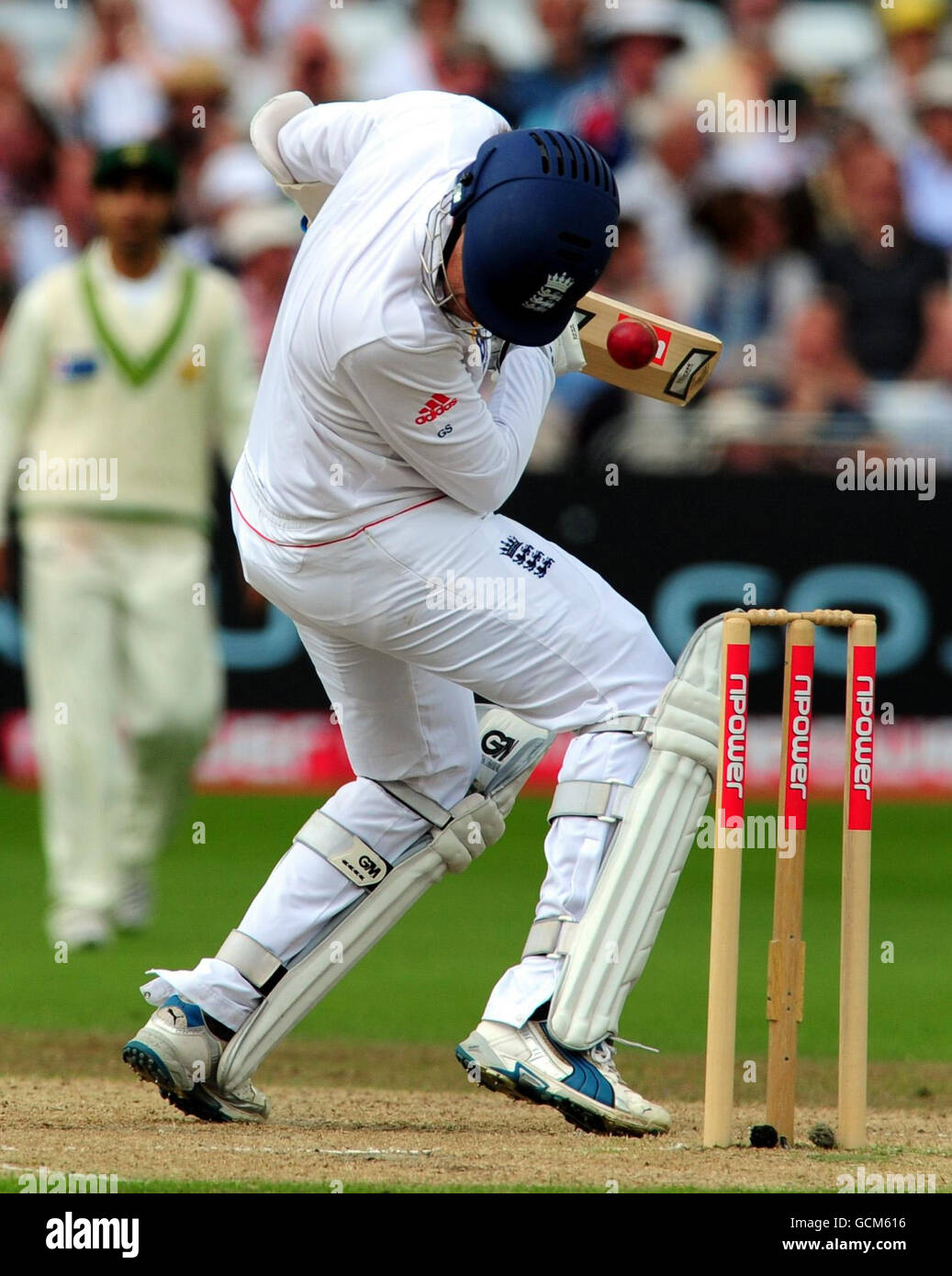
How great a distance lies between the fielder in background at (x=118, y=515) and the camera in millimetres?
7613

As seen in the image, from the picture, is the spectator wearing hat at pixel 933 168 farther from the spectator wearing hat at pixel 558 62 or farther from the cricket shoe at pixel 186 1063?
the cricket shoe at pixel 186 1063

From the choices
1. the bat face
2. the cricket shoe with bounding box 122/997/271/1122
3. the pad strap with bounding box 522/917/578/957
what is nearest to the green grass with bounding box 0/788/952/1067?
the cricket shoe with bounding box 122/997/271/1122

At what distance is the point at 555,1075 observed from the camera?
172 inches

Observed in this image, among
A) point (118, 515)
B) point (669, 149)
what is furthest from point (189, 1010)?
point (669, 149)

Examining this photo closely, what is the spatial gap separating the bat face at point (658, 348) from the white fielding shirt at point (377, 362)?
38cm

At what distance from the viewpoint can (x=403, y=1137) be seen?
4629mm

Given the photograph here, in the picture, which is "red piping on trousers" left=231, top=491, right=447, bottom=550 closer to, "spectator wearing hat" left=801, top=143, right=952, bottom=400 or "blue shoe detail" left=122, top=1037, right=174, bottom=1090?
"blue shoe detail" left=122, top=1037, right=174, bottom=1090

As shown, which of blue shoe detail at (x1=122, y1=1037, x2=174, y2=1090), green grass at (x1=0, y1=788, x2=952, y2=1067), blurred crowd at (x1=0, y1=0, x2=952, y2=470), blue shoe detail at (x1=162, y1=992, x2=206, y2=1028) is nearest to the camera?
blue shoe detail at (x1=122, y1=1037, x2=174, y2=1090)

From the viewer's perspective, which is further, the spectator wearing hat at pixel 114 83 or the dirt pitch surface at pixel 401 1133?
the spectator wearing hat at pixel 114 83

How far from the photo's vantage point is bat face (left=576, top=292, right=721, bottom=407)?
4.97 meters

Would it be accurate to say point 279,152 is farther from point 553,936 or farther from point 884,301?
point 884,301

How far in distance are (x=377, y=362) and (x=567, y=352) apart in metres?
0.84

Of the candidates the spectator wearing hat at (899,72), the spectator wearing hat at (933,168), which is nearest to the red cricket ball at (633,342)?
the spectator wearing hat at (933,168)

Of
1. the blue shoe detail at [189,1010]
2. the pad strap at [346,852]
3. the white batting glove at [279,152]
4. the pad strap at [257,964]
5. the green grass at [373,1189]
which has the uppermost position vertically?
the white batting glove at [279,152]
